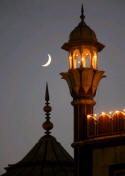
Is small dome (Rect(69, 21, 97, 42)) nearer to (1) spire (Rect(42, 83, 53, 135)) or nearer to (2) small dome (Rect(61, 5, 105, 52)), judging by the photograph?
(2) small dome (Rect(61, 5, 105, 52))

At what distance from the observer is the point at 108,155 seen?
94.8ft

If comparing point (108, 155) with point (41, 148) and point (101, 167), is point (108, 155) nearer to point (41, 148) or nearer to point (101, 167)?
point (101, 167)

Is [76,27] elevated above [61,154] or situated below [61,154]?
above

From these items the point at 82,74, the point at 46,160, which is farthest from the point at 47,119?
the point at 82,74

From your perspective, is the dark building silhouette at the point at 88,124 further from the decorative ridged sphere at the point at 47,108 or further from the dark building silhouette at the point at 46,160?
the decorative ridged sphere at the point at 47,108

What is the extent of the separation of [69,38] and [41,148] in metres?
8.93

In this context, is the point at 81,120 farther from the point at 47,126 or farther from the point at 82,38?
the point at 47,126

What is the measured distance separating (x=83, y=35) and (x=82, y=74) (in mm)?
2053

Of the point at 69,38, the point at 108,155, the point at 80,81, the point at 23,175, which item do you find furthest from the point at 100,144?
the point at 23,175

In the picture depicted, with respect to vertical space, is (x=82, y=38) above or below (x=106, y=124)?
above

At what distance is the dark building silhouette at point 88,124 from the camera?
28.7 metres

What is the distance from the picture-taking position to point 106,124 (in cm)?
2934

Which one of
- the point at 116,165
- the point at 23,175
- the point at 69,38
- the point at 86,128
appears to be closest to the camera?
the point at 116,165

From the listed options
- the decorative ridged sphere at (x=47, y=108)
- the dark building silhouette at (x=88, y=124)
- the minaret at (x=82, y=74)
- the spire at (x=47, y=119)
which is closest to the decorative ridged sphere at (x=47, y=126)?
the spire at (x=47, y=119)
